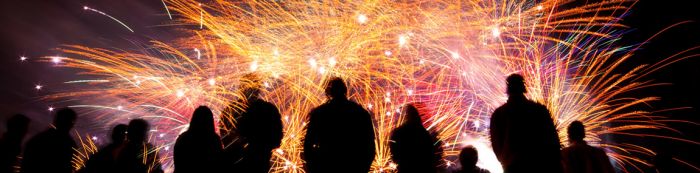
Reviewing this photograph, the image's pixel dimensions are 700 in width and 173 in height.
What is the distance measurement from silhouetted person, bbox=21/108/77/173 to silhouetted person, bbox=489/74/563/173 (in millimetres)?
4311

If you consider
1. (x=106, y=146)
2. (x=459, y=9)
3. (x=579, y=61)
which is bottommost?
(x=106, y=146)

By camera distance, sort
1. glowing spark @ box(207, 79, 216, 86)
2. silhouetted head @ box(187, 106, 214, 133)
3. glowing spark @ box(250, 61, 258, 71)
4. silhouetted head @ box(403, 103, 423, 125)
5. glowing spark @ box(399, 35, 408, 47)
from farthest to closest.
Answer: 1. glowing spark @ box(399, 35, 408, 47)
2. glowing spark @ box(250, 61, 258, 71)
3. glowing spark @ box(207, 79, 216, 86)
4. silhouetted head @ box(403, 103, 423, 125)
5. silhouetted head @ box(187, 106, 214, 133)

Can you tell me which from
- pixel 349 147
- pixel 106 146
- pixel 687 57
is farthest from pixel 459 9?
pixel 106 146

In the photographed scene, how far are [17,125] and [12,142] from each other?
0.62 ft

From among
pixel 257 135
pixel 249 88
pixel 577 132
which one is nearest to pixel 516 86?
pixel 577 132

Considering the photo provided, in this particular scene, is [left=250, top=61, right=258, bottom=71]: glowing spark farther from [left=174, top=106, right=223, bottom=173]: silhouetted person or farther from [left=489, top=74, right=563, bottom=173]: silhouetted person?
[left=489, top=74, right=563, bottom=173]: silhouetted person

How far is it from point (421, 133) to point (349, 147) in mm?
976

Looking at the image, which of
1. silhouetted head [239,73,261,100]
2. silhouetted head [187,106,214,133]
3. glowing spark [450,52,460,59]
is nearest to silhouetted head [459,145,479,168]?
silhouetted head [239,73,261,100]

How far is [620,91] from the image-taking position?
9711 millimetres

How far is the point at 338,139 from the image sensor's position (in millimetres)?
4246

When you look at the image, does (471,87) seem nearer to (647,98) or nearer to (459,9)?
(459,9)

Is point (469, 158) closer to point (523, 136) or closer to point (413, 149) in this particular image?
point (413, 149)

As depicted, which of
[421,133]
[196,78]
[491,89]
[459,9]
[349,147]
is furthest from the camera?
[491,89]

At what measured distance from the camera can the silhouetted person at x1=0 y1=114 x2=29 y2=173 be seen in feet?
16.6
